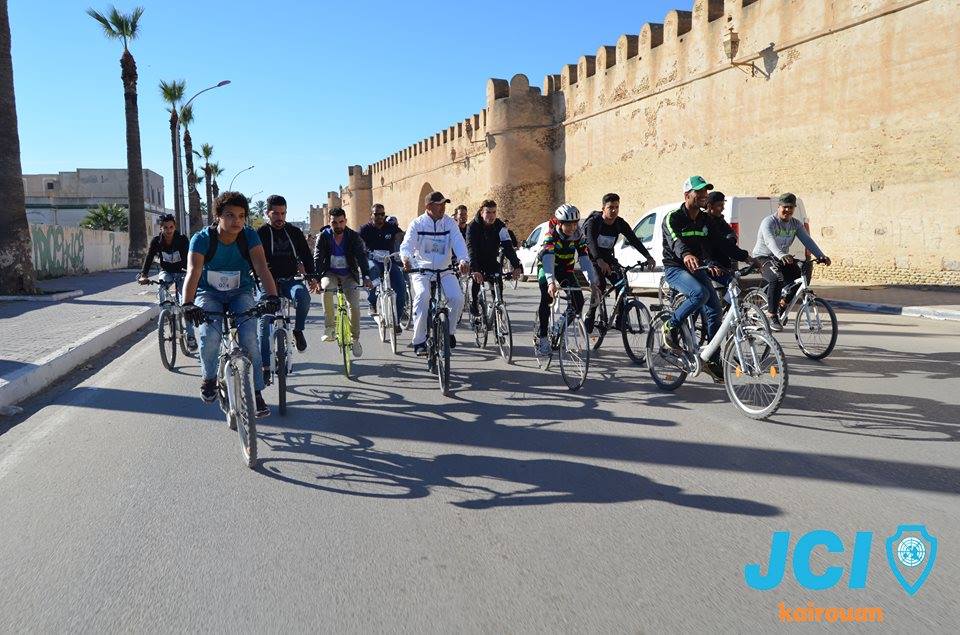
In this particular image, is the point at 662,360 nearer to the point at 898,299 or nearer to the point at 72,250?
the point at 898,299

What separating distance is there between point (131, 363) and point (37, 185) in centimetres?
8556

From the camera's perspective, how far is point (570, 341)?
23.7 ft

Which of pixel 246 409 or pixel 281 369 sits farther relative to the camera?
pixel 281 369

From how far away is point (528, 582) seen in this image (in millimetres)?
3092

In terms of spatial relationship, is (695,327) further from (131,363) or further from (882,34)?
(882,34)

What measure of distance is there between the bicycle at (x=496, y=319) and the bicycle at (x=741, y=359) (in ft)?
7.56

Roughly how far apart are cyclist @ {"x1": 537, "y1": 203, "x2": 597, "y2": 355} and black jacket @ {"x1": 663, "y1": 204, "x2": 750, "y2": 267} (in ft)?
4.22

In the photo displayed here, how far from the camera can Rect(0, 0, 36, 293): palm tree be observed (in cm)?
1619

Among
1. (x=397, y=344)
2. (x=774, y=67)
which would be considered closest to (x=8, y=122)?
(x=397, y=344)

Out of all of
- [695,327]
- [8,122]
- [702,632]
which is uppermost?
[8,122]

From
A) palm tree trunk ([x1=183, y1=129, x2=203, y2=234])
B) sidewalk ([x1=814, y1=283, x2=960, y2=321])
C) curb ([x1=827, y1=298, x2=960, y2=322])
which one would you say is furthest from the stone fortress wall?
palm tree trunk ([x1=183, y1=129, x2=203, y2=234])

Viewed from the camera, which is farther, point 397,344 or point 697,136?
point 697,136

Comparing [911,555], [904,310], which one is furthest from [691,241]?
[904,310]

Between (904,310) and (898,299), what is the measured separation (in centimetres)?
192
